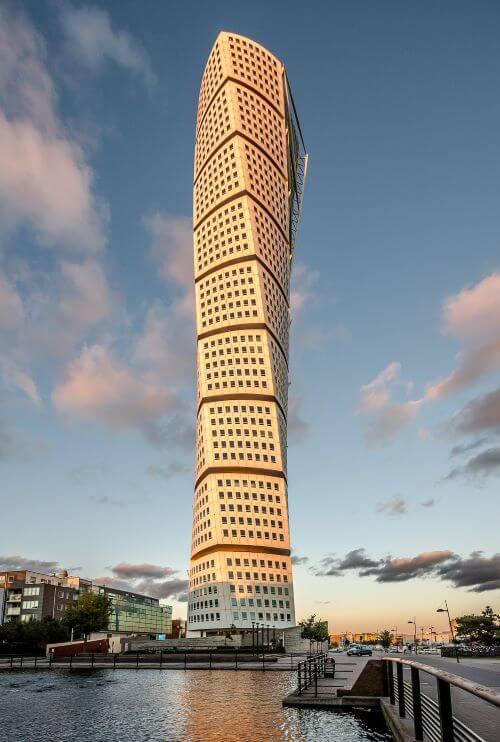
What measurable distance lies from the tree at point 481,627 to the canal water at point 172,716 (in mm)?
129797

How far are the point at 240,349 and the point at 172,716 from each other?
119 metres

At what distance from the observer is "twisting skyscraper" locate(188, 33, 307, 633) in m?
127

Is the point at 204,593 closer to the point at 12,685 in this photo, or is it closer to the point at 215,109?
the point at 12,685

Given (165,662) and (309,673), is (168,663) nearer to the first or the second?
(165,662)

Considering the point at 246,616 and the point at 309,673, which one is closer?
the point at 309,673

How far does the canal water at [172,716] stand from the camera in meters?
17.2

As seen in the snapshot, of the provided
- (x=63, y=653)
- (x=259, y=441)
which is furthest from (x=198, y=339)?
(x=63, y=653)

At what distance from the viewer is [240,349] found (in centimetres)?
13888

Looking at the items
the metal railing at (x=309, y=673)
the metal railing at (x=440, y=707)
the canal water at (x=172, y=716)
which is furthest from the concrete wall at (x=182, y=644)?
the metal railing at (x=440, y=707)

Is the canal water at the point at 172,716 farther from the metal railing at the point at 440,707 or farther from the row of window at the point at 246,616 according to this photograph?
the row of window at the point at 246,616

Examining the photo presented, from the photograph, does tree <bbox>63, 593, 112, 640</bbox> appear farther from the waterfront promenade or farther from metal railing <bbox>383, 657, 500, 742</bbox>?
metal railing <bbox>383, 657, 500, 742</bbox>

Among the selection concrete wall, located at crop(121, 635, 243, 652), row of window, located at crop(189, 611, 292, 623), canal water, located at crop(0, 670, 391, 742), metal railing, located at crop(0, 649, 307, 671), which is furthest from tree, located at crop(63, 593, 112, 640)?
canal water, located at crop(0, 670, 391, 742)

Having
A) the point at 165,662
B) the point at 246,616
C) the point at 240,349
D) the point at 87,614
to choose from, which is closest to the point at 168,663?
the point at 165,662

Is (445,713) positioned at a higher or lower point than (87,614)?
lower
